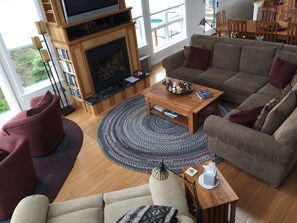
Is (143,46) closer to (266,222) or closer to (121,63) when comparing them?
(121,63)

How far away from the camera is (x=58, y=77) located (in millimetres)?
4281

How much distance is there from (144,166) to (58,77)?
7.50ft

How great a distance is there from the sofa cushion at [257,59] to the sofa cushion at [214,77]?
222 millimetres

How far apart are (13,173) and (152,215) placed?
5.33 ft

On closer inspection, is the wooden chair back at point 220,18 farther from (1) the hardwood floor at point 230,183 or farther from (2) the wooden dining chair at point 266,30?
(1) the hardwood floor at point 230,183

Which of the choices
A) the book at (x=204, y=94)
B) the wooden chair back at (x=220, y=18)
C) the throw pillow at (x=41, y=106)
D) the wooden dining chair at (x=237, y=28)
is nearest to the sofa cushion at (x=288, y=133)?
the book at (x=204, y=94)

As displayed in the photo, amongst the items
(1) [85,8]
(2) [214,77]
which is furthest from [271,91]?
(1) [85,8]

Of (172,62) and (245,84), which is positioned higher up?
(172,62)

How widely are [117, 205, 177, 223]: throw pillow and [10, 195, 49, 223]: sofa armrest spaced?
0.74m

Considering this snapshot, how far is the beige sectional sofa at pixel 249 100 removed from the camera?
235cm

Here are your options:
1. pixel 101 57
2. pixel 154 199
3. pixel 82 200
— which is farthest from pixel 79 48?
pixel 154 199

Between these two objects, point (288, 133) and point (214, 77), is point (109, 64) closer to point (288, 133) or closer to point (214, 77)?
point (214, 77)

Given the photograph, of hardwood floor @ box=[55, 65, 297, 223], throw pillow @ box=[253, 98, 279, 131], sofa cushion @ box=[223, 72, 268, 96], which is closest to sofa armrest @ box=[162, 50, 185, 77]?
sofa cushion @ box=[223, 72, 268, 96]

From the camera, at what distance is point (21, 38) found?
12.9 feet
